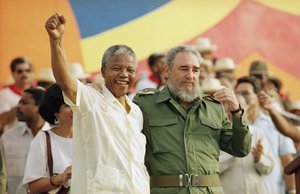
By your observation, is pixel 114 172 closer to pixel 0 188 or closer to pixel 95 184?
pixel 95 184

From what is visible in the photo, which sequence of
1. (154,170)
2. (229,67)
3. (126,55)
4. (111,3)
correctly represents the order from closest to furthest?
(126,55) → (154,170) → (229,67) → (111,3)

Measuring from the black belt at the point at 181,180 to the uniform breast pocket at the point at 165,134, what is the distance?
0.21 m

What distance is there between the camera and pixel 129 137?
27.5ft

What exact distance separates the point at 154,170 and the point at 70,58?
27.1ft

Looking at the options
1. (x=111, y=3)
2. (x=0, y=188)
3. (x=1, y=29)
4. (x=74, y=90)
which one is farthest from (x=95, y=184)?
(x=111, y=3)

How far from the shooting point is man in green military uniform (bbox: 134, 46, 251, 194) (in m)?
9.00

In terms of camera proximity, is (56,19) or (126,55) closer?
(56,19)

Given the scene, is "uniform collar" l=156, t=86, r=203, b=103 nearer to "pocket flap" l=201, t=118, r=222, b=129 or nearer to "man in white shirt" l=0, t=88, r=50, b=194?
"pocket flap" l=201, t=118, r=222, b=129

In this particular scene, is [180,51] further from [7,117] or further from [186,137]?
[7,117]

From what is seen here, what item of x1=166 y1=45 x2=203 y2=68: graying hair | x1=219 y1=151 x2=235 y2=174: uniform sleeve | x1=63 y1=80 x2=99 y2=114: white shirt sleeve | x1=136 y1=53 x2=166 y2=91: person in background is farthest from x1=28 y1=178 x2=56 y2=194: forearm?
x1=136 y1=53 x2=166 y2=91: person in background

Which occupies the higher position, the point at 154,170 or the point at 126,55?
the point at 126,55

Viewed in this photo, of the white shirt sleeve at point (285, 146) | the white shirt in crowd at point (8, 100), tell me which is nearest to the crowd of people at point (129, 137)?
the white shirt sleeve at point (285, 146)

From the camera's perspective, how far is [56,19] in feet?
26.0

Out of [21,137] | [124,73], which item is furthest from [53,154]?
[21,137]
